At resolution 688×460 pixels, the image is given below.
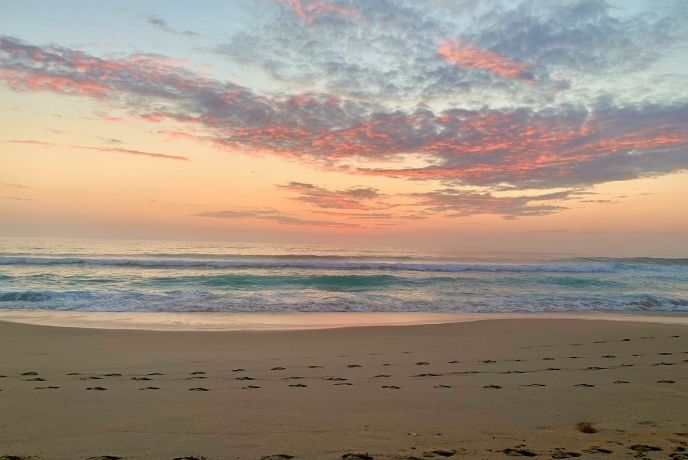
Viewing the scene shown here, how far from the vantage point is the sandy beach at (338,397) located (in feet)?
13.4

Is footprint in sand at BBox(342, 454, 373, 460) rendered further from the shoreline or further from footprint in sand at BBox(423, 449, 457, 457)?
the shoreline

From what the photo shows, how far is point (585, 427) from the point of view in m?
4.58

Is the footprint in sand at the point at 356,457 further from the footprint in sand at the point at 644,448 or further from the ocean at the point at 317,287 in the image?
the ocean at the point at 317,287

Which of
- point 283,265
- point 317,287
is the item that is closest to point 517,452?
point 317,287

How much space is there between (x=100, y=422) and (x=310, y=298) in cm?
1496

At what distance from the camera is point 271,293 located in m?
20.6

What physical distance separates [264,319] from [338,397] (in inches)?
336

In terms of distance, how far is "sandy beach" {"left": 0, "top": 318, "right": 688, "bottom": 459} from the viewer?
4.07m

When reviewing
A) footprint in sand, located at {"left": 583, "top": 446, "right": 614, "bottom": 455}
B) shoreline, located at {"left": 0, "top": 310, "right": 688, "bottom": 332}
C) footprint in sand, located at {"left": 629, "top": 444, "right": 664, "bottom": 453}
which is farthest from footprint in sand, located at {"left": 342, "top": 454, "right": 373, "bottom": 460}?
shoreline, located at {"left": 0, "top": 310, "right": 688, "bottom": 332}

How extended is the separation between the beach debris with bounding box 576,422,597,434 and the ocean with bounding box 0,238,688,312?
475 inches

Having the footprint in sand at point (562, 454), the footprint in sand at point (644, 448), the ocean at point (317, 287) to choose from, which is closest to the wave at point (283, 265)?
the ocean at point (317, 287)

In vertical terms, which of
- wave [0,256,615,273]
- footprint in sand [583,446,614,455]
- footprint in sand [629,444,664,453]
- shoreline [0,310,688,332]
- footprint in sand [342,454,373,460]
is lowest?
shoreline [0,310,688,332]

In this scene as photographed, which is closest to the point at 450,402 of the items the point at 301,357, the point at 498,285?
the point at 301,357

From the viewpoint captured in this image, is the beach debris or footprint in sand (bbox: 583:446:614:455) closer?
footprint in sand (bbox: 583:446:614:455)
